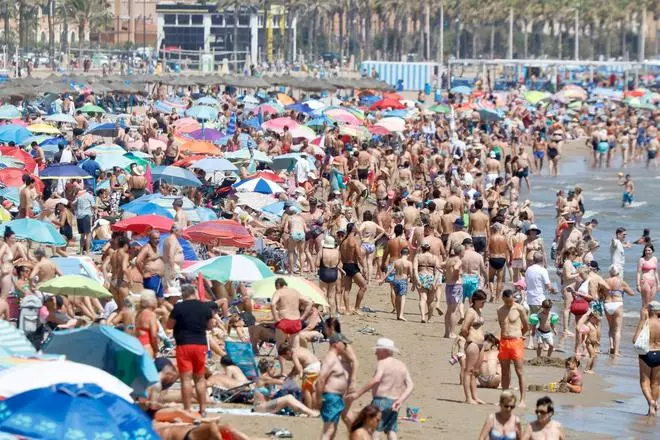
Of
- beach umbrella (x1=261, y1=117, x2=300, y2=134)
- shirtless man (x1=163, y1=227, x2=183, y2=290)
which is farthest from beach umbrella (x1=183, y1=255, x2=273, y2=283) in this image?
beach umbrella (x1=261, y1=117, x2=300, y2=134)

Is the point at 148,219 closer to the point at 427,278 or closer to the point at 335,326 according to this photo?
the point at 427,278

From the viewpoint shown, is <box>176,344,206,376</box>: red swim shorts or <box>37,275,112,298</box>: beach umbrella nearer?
<box>176,344,206,376</box>: red swim shorts

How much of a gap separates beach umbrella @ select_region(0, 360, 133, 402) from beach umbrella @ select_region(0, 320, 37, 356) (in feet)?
3.27

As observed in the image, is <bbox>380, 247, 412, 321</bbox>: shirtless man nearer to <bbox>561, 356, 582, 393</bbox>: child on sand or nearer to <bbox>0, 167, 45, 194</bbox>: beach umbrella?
<bbox>561, 356, 582, 393</bbox>: child on sand

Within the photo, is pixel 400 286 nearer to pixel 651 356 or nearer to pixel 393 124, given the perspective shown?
pixel 651 356

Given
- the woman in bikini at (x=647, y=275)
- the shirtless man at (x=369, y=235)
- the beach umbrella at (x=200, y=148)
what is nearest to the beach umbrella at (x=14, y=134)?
the beach umbrella at (x=200, y=148)

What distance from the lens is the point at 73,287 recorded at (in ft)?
41.0

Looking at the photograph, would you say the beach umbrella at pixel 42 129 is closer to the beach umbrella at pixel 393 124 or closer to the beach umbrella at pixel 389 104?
the beach umbrella at pixel 393 124

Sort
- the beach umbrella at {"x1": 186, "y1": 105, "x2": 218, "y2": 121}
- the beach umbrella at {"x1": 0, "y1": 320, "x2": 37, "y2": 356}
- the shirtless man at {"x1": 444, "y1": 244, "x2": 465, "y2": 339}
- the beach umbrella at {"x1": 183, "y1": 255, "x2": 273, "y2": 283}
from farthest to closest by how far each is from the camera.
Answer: the beach umbrella at {"x1": 186, "y1": 105, "x2": 218, "y2": 121}, the shirtless man at {"x1": 444, "y1": 244, "x2": 465, "y2": 339}, the beach umbrella at {"x1": 183, "y1": 255, "x2": 273, "y2": 283}, the beach umbrella at {"x1": 0, "y1": 320, "x2": 37, "y2": 356}

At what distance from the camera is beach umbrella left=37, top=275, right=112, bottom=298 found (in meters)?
12.5

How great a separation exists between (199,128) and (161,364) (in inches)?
740

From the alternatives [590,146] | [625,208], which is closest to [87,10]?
[590,146]

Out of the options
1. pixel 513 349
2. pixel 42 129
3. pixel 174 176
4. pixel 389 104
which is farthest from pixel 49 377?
pixel 389 104

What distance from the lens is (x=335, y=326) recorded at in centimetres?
1053
